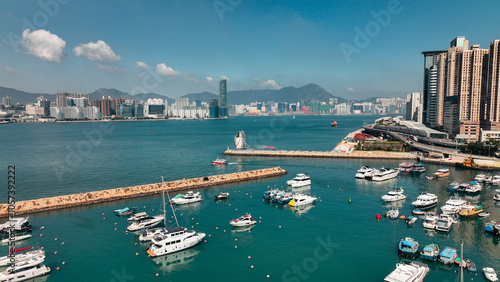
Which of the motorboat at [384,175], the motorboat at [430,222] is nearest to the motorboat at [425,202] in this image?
the motorboat at [430,222]

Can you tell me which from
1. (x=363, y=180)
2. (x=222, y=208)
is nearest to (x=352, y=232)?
(x=222, y=208)

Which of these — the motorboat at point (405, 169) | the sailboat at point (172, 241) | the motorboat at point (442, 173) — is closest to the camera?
the sailboat at point (172, 241)

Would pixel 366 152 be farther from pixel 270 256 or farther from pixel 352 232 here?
pixel 270 256

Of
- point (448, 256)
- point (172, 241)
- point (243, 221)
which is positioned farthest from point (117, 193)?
point (448, 256)

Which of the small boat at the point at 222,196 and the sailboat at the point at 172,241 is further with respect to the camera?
the small boat at the point at 222,196

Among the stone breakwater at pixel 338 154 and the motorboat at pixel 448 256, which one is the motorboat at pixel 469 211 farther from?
the stone breakwater at pixel 338 154

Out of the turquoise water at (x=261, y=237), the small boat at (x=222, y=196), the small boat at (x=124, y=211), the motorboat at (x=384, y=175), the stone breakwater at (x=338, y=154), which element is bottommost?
the turquoise water at (x=261, y=237)

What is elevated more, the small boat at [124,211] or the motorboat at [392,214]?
the motorboat at [392,214]
